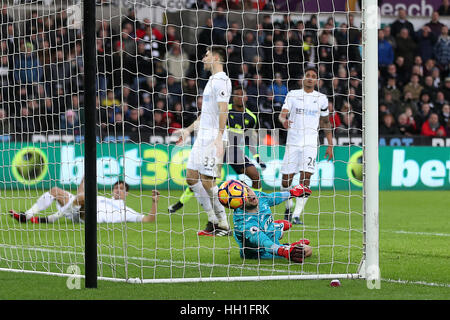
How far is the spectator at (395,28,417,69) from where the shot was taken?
70.5 feet

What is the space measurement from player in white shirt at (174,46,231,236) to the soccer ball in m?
1.51

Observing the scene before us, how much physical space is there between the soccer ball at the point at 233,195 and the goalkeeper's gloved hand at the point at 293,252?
0.55m

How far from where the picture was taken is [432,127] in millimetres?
19703

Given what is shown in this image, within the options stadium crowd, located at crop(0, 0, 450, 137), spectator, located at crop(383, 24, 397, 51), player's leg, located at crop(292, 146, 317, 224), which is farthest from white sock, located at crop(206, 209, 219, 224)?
spectator, located at crop(383, 24, 397, 51)

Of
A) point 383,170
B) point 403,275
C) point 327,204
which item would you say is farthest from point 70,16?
point 383,170

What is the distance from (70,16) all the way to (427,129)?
1406 cm

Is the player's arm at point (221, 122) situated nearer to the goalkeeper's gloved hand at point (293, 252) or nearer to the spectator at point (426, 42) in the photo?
the goalkeeper's gloved hand at point (293, 252)

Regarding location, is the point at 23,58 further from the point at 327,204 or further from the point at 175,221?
the point at 327,204

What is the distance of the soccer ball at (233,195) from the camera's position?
724 centimetres

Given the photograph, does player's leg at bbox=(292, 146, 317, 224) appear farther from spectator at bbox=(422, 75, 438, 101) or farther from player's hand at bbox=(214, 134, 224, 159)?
spectator at bbox=(422, 75, 438, 101)

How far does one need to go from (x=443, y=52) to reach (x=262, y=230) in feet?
52.3

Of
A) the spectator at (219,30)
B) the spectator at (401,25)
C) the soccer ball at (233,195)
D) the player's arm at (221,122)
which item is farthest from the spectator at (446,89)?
the soccer ball at (233,195)

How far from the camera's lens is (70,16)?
7.00 meters

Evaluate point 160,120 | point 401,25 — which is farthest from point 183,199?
point 401,25
